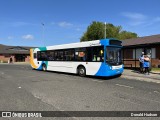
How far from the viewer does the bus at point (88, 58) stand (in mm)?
15055

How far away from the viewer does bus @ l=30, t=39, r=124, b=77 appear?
15055 millimetres

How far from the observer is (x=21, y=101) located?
8.12 m

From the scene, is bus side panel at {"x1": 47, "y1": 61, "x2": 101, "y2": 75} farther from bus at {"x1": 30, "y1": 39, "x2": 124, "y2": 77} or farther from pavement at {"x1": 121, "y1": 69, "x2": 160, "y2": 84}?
pavement at {"x1": 121, "y1": 69, "x2": 160, "y2": 84}

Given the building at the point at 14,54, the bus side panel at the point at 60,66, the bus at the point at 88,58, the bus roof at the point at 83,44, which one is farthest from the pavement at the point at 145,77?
the building at the point at 14,54

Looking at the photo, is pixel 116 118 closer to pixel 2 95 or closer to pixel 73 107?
pixel 73 107

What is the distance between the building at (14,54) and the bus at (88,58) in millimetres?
51619

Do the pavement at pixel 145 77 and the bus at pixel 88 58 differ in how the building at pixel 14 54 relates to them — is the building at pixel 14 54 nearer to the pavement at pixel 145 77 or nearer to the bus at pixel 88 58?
the bus at pixel 88 58

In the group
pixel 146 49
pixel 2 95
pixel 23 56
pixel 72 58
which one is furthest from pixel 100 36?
pixel 2 95

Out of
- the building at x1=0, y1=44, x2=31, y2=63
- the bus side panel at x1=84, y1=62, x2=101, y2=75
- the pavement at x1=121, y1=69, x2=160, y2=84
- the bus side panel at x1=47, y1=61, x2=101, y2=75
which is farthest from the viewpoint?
the building at x1=0, y1=44, x2=31, y2=63

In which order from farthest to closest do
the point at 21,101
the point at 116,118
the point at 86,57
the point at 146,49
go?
the point at 146,49, the point at 86,57, the point at 21,101, the point at 116,118

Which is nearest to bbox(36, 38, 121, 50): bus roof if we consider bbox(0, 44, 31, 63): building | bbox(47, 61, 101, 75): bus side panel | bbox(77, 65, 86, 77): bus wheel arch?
bbox(47, 61, 101, 75): bus side panel

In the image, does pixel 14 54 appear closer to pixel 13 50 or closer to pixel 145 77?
pixel 13 50

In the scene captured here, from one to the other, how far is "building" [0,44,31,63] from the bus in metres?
51.6

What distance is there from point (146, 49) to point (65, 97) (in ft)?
64.7
